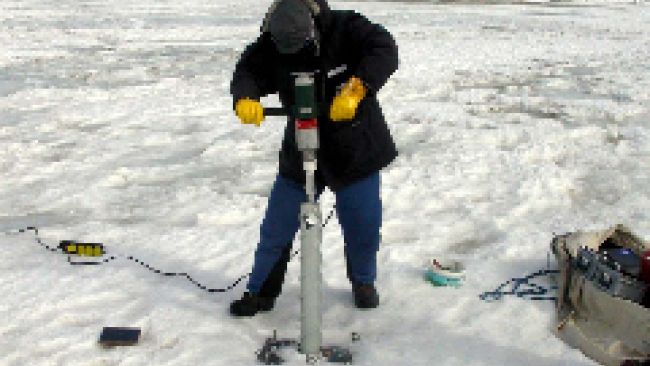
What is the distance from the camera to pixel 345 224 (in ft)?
11.4

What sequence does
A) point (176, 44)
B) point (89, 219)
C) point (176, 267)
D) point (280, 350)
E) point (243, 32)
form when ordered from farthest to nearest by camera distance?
point (243, 32)
point (176, 44)
point (89, 219)
point (176, 267)
point (280, 350)

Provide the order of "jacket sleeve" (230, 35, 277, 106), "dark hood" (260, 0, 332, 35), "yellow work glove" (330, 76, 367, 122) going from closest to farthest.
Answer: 1. "yellow work glove" (330, 76, 367, 122)
2. "dark hood" (260, 0, 332, 35)
3. "jacket sleeve" (230, 35, 277, 106)

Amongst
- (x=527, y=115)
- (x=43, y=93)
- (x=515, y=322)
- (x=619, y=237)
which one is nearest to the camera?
(x=515, y=322)

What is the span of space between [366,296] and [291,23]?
1640 mm

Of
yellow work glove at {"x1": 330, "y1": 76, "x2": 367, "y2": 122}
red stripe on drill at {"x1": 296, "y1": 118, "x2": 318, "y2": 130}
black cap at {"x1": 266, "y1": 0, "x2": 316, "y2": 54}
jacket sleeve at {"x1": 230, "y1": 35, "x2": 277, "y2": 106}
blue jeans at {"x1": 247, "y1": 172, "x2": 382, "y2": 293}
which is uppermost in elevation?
black cap at {"x1": 266, "y1": 0, "x2": 316, "y2": 54}

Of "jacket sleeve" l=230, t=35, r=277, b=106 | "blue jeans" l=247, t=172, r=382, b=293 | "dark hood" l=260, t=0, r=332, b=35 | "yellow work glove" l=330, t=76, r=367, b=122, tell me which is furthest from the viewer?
"blue jeans" l=247, t=172, r=382, b=293

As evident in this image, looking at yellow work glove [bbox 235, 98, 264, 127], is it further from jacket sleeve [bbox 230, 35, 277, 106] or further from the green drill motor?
jacket sleeve [bbox 230, 35, 277, 106]


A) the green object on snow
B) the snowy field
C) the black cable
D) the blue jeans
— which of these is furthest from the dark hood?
the green object on snow

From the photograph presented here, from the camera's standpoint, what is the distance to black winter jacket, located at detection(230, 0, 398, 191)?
3023 mm

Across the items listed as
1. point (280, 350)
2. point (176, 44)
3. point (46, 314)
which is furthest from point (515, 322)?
point (176, 44)

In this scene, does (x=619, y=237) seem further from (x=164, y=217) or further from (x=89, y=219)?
(x=89, y=219)

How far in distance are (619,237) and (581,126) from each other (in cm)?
427

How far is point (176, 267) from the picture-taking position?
4.25m

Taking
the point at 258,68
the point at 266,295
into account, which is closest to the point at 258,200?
the point at 266,295
